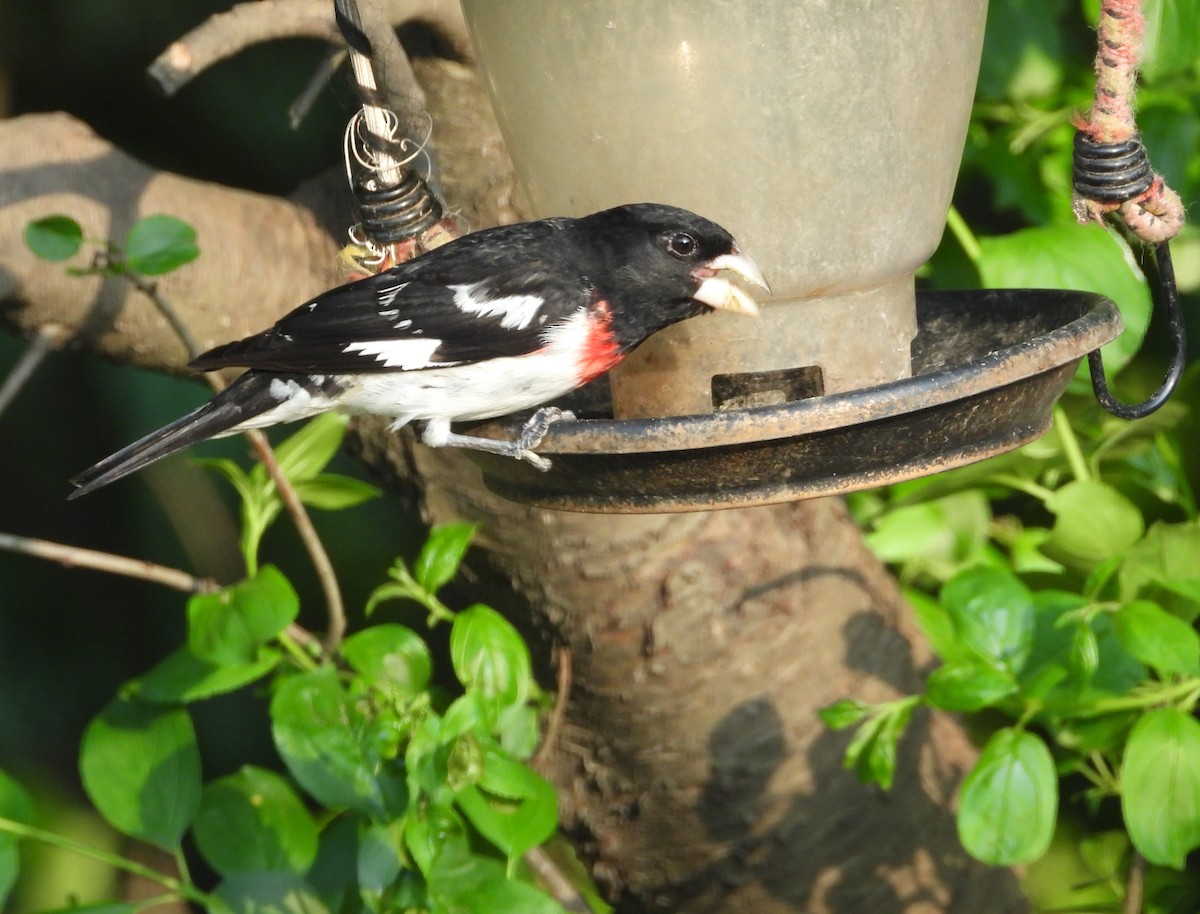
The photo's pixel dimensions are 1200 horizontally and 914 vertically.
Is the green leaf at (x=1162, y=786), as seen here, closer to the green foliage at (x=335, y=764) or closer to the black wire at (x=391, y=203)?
the green foliage at (x=335, y=764)

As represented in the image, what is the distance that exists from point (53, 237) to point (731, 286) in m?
0.84

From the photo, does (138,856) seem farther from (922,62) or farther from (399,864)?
(922,62)

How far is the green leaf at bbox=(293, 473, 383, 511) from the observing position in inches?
82.2

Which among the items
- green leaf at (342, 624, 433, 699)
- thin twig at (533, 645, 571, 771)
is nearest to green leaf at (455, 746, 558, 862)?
green leaf at (342, 624, 433, 699)

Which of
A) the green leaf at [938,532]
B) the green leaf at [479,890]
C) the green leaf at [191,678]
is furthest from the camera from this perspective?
the green leaf at [938,532]

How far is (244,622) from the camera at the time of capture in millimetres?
1828

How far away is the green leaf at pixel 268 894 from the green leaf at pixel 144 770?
0.32ft

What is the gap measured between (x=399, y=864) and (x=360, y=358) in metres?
0.62

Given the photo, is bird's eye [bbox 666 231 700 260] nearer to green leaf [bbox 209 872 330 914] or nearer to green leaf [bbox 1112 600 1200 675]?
green leaf [bbox 1112 600 1200 675]

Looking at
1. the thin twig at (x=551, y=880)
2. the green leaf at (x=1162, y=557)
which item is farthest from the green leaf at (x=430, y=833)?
the green leaf at (x=1162, y=557)

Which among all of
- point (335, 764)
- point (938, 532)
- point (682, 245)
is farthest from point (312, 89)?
point (938, 532)

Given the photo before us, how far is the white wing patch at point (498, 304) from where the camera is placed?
5.14 ft

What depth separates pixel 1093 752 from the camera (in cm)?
206

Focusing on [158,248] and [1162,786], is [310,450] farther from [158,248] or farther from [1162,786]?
[1162,786]
